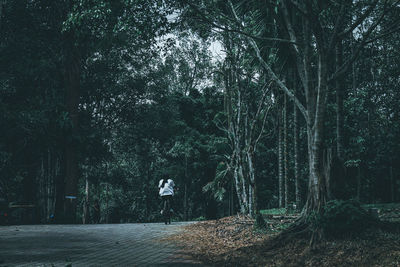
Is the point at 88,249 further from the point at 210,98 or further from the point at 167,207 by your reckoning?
the point at 210,98

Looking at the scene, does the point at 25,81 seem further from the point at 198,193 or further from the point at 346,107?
the point at 198,193

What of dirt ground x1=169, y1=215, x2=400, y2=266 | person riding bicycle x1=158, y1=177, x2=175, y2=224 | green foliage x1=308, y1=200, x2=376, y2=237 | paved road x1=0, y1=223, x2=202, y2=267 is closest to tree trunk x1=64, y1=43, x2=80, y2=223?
person riding bicycle x1=158, y1=177, x2=175, y2=224

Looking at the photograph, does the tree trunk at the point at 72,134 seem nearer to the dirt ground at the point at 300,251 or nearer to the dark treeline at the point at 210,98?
the dark treeline at the point at 210,98

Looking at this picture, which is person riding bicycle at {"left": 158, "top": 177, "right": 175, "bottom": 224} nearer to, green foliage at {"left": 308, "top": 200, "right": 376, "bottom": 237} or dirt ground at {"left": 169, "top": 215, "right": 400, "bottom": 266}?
dirt ground at {"left": 169, "top": 215, "right": 400, "bottom": 266}

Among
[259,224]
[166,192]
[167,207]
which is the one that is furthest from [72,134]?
[259,224]

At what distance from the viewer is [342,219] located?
25.2 ft

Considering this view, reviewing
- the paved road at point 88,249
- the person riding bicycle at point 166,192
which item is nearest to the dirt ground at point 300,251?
the paved road at point 88,249

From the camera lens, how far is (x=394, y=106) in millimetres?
22656

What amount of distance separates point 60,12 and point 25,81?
12.5 feet

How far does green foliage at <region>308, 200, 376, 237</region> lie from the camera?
7531 mm

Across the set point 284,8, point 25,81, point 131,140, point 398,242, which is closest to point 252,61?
point 284,8

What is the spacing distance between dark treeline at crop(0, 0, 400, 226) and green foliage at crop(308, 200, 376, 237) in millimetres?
562

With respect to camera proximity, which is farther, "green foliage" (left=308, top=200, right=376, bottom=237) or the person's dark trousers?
the person's dark trousers

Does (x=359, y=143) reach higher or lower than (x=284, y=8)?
lower
